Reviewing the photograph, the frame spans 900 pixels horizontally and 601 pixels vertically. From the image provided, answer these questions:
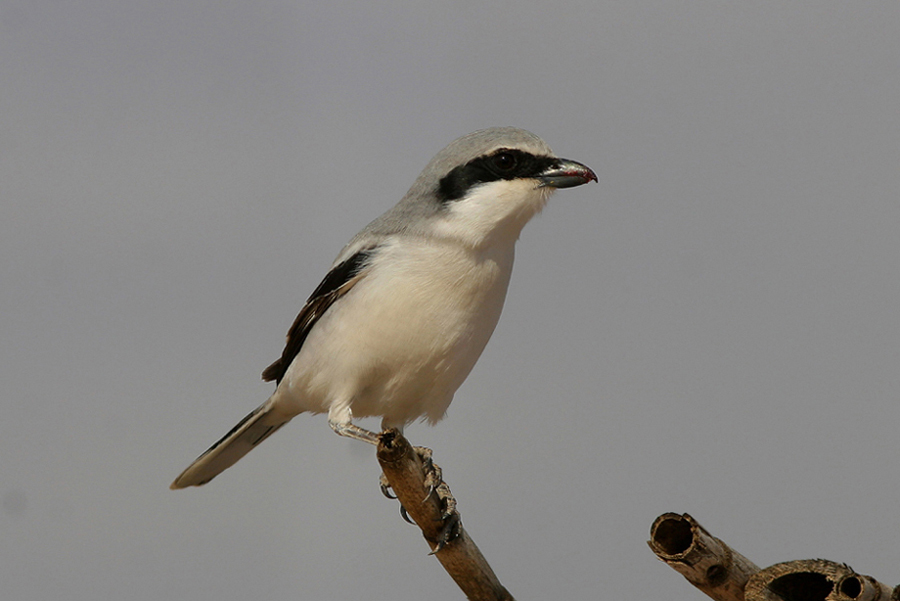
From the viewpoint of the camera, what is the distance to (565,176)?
11.2 feet

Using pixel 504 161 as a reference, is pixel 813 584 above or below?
below

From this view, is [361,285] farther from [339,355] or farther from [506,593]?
[506,593]

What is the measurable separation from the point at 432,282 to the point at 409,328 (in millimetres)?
195

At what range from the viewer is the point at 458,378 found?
3.61 meters

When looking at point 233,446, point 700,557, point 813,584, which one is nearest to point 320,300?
point 233,446

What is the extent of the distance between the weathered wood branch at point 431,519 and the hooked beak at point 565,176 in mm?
1155

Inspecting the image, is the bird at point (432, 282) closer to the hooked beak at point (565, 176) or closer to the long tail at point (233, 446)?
the hooked beak at point (565, 176)

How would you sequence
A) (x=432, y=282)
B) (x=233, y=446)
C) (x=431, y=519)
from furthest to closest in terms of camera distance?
(x=233, y=446), (x=432, y=282), (x=431, y=519)

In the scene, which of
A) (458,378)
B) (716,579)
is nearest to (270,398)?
(458,378)

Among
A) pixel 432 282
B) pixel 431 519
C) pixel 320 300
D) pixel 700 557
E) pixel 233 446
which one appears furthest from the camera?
pixel 233 446

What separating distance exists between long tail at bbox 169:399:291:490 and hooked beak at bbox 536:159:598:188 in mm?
1604

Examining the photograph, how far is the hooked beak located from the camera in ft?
11.2

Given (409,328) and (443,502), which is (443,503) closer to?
(443,502)

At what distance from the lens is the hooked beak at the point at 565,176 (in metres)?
3.41
